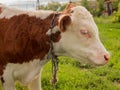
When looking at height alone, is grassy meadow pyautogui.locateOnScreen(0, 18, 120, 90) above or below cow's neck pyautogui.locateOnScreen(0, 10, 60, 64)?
below

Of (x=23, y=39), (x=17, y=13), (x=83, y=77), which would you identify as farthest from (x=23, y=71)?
(x=83, y=77)

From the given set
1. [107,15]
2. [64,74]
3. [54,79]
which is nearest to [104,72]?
[64,74]

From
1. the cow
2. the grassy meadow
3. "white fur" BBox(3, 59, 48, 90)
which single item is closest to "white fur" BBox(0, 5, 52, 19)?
the cow

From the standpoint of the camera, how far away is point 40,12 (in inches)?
137

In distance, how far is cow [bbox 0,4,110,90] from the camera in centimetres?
317

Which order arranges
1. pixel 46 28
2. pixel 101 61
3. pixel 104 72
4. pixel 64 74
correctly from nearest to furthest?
1. pixel 101 61
2. pixel 46 28
3. pixel 64 74
4. pixel 104 72

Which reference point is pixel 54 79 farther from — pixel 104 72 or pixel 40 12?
pixel 104 72

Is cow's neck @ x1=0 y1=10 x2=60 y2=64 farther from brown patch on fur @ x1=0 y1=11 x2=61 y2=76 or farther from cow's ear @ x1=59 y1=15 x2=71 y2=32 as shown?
cow's ear @ x1=59 y1=15 x2=71 y2=32

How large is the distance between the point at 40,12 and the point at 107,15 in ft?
59.5

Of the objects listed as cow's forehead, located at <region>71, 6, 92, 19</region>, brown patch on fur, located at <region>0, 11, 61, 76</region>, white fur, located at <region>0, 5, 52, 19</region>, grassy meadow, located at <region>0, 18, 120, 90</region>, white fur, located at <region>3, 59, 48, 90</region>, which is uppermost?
cow's forehead, located at <region>71, 6, 92, 19</region>

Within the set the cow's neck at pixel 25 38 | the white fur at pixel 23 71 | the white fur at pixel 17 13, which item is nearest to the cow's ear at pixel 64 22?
the cow's neck at pixel 25 38

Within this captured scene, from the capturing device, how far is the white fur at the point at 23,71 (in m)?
3.48

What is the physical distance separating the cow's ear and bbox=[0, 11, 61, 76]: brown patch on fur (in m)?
0.17

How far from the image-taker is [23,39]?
11.2 feet
